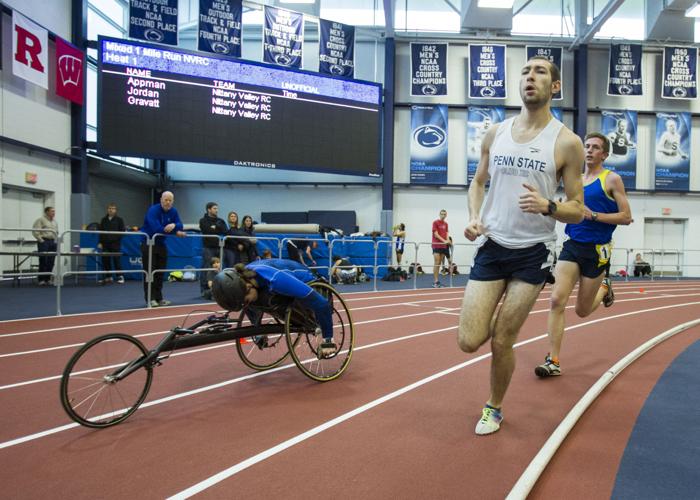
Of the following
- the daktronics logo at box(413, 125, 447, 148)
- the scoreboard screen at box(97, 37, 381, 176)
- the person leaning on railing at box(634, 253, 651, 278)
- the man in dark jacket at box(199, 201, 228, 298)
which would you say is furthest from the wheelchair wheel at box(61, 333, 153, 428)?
the person leaning on railing at box(634, 253, 651, 278)

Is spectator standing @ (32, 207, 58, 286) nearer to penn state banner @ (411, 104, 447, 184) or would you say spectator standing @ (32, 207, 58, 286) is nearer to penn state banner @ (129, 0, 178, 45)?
penn state banner @ (129, 0, 178, 45)

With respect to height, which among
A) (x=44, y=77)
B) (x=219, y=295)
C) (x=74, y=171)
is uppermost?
(x=44, y=77)

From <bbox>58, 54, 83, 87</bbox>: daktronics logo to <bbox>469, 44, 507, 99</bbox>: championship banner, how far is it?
42.6 feet

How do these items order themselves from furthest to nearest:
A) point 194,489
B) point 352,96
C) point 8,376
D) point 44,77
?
point 352,96, point 44,77, point 8,376, point 194,489

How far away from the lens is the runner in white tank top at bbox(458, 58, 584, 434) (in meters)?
2.69

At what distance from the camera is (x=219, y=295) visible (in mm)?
3334

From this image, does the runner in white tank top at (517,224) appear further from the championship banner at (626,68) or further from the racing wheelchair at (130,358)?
the championship banner at (626,68)

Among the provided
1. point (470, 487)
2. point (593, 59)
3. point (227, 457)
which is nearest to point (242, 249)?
point (227, 457)

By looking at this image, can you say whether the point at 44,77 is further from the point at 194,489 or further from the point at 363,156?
the point at 194,489

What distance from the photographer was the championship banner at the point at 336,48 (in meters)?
16.6

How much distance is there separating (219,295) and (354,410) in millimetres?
1143

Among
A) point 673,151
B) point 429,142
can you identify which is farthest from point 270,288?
point 673,151

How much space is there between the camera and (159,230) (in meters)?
7.96

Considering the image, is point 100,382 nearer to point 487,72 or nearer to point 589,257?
point 589,257
